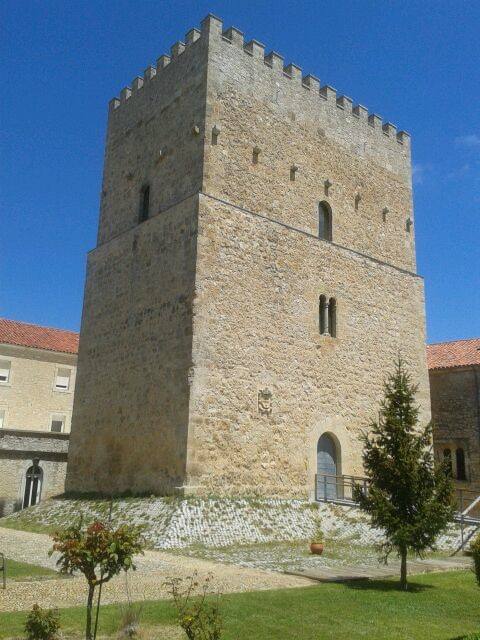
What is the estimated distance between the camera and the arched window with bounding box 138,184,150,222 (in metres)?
20.7

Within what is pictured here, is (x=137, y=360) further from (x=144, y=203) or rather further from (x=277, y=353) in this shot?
(x=144, y=203)

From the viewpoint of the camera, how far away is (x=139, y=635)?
666cm

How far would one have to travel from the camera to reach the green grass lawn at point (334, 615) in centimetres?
704

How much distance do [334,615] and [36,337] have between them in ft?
95.8

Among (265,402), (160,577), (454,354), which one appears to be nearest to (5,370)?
(265,402)

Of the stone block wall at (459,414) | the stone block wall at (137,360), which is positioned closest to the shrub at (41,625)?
the stone block wall at (137,360)

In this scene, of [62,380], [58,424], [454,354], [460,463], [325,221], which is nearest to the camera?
[325,221]

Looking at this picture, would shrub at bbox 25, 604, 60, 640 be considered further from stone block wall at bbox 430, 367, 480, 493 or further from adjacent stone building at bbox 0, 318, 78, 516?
adjacent stone building at bbox 0, 318, 78, 516

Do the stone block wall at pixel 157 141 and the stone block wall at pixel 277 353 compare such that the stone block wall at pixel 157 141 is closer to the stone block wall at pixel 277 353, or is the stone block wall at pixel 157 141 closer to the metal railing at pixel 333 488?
the stone block wall at pixel 277 353

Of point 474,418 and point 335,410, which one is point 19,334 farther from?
point 474,418

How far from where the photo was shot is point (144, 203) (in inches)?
821

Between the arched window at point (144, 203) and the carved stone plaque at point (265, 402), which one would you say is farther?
the arched window at point (144, 203)

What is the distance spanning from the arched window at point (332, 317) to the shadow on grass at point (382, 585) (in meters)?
10.2

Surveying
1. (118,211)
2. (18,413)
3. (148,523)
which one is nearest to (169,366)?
(148,523)
